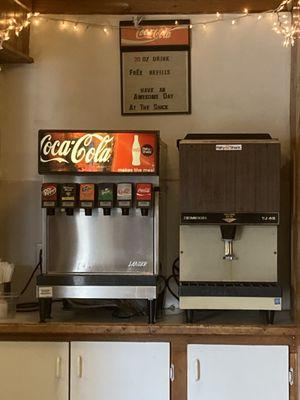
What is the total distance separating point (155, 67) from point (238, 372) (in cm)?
163

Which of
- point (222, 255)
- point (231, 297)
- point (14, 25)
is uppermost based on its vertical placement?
point (14, 25)

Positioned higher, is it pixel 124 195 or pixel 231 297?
pixel 124 195

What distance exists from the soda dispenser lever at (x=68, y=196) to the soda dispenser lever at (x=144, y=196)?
0.28 meters

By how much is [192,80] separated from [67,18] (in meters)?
0.76

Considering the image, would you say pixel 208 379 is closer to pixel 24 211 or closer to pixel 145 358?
pixel 145 358

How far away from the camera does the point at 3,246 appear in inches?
124

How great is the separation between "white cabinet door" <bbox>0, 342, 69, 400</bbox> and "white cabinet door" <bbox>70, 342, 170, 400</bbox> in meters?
0.05

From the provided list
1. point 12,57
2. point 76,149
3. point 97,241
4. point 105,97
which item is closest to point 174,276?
point 97,241

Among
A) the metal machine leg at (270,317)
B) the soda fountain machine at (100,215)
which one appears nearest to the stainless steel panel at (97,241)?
the soda fountain machine at (100,215)

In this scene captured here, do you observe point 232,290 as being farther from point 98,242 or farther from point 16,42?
point 16,42

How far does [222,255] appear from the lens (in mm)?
2607

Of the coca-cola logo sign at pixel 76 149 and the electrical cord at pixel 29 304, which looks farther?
the electrical cord at pixel 29 304

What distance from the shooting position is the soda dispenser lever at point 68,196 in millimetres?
2551

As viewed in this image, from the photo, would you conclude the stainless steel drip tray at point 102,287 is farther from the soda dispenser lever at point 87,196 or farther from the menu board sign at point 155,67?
the menu board sign at point 155,67
